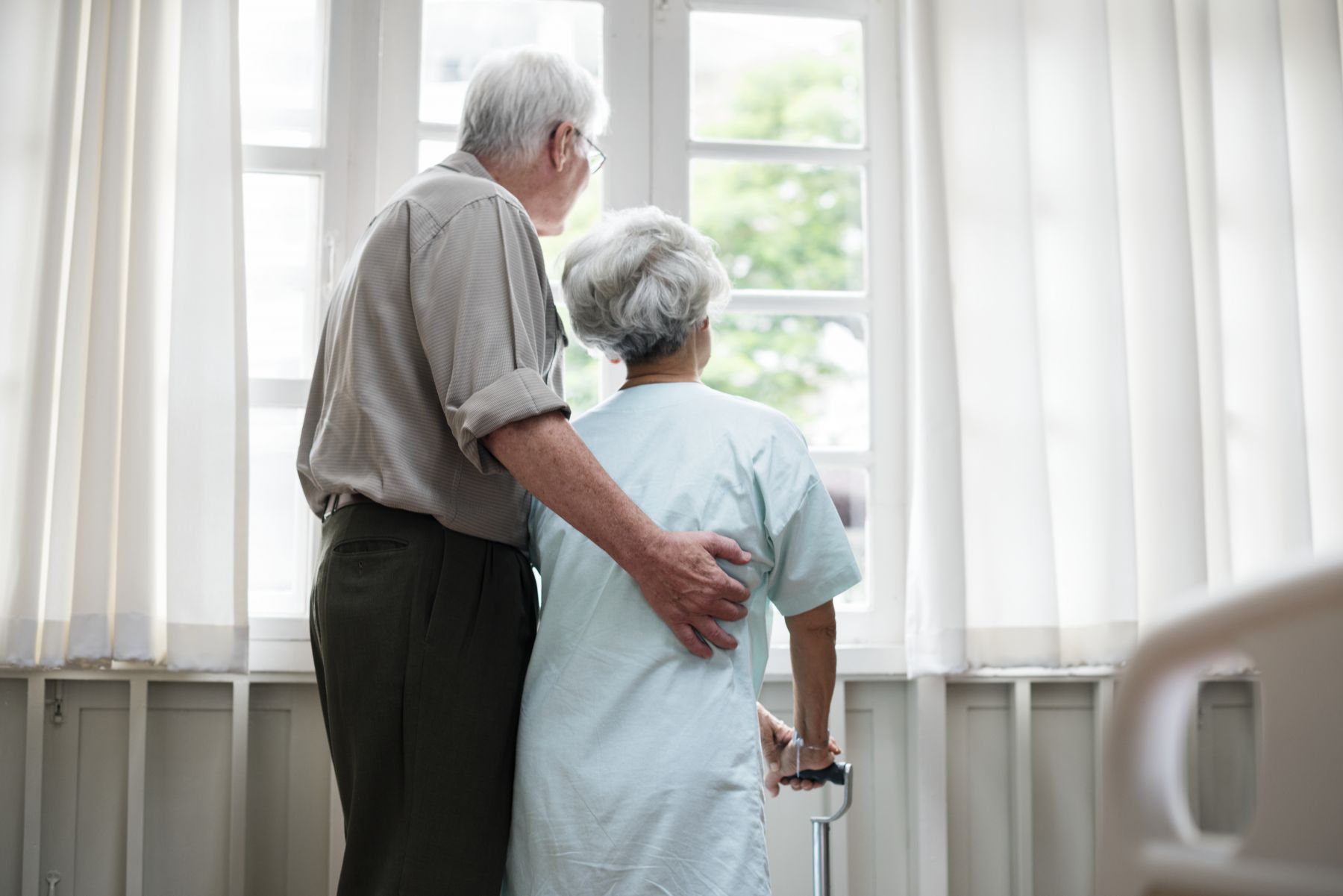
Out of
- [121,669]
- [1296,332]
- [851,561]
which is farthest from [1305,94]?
[121,669]

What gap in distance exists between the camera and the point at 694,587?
1336mm

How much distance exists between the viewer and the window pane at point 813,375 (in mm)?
2359

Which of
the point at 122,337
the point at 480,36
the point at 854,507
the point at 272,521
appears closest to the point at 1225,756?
the point at 854,507

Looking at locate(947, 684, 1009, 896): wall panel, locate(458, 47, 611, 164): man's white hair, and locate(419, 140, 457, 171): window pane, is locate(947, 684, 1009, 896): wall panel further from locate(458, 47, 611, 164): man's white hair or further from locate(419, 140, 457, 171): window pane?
locate(419, 140, 457, 171): window pane

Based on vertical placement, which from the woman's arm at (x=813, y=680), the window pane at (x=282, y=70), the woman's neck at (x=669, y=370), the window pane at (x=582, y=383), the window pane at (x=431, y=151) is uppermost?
the window pane at (x=282, y=70)

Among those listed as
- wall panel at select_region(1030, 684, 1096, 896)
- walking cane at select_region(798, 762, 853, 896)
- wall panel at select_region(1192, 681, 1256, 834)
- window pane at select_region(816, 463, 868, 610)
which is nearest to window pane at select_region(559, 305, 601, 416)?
window pane at select_region(816, 463, 868, 610)

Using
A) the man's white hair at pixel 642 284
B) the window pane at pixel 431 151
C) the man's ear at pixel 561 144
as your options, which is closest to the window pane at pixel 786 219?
the window pane at pixel 431 151

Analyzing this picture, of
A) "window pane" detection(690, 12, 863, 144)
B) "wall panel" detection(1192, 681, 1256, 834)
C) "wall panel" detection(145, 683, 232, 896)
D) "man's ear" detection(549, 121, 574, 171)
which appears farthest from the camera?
"window pane" detection(690, 12, 863, 144)

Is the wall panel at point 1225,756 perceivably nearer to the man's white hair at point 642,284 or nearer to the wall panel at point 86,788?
the man's white hair at point 642,284

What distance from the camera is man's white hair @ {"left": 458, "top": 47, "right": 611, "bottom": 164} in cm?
160

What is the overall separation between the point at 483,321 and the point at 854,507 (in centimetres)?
119

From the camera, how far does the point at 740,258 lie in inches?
96.1

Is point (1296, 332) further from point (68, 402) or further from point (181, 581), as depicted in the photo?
point (68, 402)

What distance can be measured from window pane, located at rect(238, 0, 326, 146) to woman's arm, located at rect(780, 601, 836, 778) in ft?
4.56
